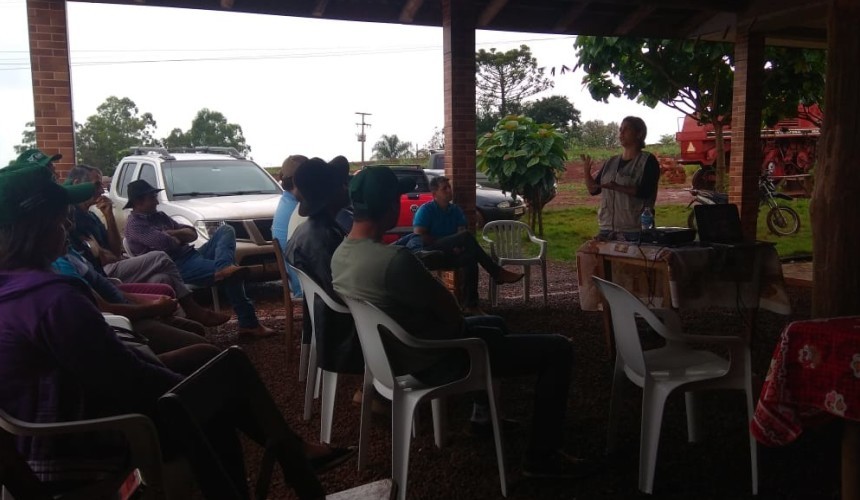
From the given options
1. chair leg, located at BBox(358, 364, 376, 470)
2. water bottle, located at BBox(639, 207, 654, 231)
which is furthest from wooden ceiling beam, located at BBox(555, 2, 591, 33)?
chair leg, located at BBox(358, 364, 376, 470)

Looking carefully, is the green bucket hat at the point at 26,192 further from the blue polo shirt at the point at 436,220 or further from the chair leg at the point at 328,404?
the blue polo shirt at the point at 436,220

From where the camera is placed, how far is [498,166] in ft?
38.8

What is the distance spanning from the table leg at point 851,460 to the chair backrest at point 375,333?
1.66 m

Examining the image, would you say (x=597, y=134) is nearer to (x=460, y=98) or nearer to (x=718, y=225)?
(x=460, y=98)

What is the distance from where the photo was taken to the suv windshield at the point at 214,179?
749 centimetres

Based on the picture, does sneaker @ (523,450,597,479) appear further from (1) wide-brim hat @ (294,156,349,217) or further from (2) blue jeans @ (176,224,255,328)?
(2) blue jeans @ (176,224,255,328)

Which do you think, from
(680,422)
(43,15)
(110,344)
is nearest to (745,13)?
(680,422)

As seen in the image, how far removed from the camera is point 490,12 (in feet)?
23.1

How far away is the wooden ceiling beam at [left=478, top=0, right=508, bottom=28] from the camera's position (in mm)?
6835

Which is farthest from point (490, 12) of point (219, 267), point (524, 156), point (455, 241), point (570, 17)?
point (524, 156)

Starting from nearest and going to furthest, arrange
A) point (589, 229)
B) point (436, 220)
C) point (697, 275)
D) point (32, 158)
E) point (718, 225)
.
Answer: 1. point (32, 158)
2. point (697, 275)
3. point (718, 225)
4. point (436, 220)
5. point (589, 229)

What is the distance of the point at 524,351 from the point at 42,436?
183 cm

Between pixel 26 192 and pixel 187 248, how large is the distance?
3536mm

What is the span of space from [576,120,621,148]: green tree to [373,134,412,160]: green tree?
9812 millimetres
